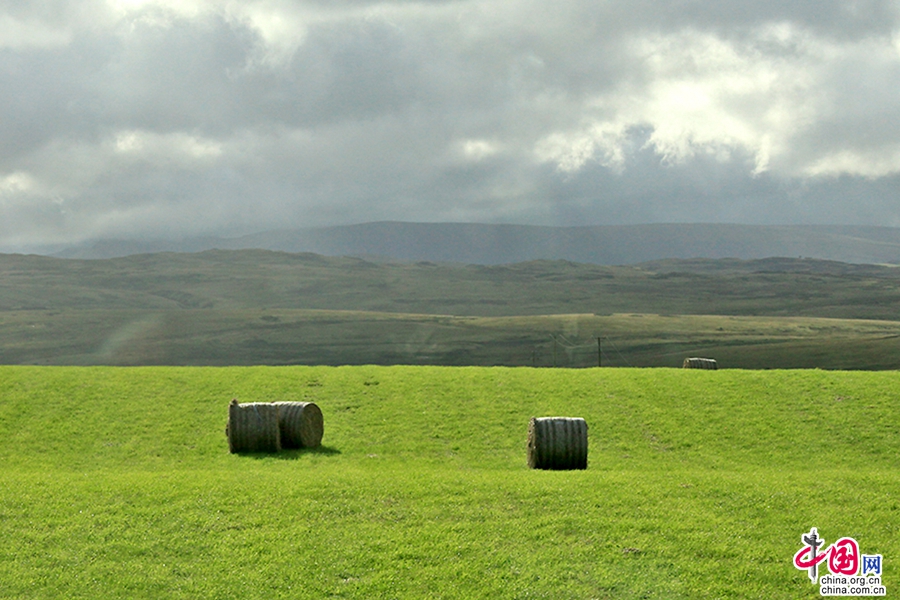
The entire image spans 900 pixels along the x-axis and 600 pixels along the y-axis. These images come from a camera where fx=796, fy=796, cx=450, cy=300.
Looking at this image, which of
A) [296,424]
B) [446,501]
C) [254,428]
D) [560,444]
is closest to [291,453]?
[296,424]

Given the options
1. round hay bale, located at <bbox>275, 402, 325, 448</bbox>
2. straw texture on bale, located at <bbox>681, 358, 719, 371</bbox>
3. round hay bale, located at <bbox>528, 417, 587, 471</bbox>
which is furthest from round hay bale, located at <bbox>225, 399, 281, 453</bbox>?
straw texture on bale, located at <bbox>681, 358, 719, 371</bbox>

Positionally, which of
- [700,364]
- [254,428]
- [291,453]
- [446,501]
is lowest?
[291,453]

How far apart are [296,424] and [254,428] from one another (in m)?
1.37

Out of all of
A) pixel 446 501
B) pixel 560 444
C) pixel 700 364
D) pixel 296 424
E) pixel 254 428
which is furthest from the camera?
pixel 700 364

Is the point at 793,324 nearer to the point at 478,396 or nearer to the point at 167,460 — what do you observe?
the point at 478,396

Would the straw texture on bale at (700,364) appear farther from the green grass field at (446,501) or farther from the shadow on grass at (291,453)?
the shadow on grass at (291,453)

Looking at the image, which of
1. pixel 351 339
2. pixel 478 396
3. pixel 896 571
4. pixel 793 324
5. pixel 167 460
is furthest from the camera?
pixel 793 324

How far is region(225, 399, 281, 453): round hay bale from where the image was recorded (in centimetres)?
2567

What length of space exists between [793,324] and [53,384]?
17358cm

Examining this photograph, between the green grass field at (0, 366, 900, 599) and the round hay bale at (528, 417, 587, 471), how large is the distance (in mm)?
1753

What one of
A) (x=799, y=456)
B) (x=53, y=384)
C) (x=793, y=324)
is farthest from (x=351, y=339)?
(x=799, y=456)

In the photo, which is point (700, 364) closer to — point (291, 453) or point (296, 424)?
point (296, 424)

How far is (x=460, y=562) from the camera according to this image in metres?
14.2

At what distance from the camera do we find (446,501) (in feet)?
56.3
